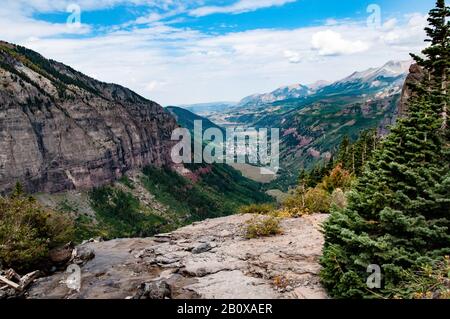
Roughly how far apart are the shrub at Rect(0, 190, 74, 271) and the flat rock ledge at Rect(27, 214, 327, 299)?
297cm

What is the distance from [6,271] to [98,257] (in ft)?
44.6

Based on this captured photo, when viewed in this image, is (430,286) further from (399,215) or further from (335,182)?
(335,182)

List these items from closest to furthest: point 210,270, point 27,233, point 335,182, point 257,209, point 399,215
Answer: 1. point 399,215
2. point 210,270
3. point 27,233
4. point 257,209
5. point 335,182

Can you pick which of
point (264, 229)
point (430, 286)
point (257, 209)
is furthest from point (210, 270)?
point (257, 209)

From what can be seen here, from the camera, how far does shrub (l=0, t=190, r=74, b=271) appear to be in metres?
36.7

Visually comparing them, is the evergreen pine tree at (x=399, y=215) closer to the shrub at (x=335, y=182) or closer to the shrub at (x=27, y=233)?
the shrub at (x=27, y=233)

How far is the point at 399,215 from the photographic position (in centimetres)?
2012

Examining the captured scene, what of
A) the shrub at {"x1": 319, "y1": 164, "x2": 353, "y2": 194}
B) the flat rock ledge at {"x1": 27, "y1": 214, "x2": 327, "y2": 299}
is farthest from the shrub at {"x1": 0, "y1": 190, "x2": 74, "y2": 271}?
the shrub at {"x1": 319, "y1": 164, "x2": 353, "y2": 194}

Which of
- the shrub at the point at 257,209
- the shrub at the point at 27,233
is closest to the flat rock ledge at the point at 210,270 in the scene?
the shrub at the point at 27,233

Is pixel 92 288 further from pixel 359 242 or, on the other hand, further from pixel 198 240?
pixel 359 242

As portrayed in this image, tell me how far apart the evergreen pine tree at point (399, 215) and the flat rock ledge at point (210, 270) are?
384 cm

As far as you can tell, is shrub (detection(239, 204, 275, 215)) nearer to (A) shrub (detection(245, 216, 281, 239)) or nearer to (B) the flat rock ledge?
(B) the flat rock ledge

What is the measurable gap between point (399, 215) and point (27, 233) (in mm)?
34640
